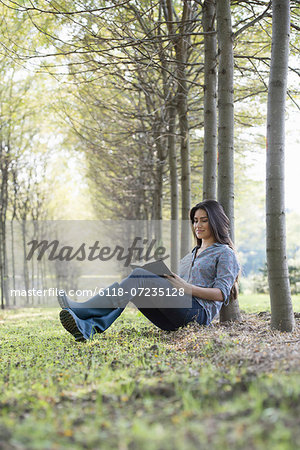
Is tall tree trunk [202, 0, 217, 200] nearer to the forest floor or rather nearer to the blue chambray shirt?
the blue chambray shirt

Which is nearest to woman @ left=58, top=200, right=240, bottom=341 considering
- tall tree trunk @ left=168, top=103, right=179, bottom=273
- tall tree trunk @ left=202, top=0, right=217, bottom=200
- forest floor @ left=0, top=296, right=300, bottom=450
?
forest floor @ left=0, top=296, right=300, bottom=450

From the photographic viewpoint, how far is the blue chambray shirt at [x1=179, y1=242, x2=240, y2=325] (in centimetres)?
401

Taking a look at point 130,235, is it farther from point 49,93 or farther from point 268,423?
point 268,423

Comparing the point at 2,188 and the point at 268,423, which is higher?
the point at 2,188

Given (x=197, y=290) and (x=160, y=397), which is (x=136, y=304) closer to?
(x=197, y=290)

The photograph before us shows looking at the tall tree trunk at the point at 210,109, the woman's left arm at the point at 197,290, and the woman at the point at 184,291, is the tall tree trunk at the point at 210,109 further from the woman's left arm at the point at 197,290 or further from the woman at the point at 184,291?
the woman's left arm at the point at 197,290

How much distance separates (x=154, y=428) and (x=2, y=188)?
38.3 feet

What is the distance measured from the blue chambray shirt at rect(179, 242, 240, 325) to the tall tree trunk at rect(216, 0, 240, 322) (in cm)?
66

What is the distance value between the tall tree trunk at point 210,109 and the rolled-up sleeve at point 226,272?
1456 mm

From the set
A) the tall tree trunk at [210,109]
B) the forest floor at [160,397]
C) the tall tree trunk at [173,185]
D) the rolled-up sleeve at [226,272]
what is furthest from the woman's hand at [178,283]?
the tall tree trunk at [173,185]

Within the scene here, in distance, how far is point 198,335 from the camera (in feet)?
12.0

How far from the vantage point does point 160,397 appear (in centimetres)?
201

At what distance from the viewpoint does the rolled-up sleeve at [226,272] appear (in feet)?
13.1

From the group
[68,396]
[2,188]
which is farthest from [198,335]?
[2,188]
